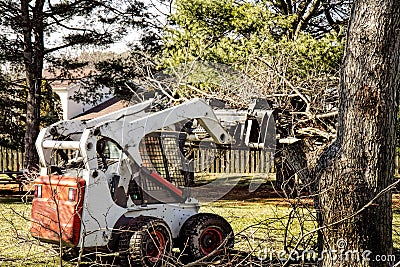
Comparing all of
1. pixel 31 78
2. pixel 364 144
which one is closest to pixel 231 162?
pixel 31 78

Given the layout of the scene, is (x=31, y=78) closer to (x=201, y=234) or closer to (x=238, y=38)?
(x=238, y=38)

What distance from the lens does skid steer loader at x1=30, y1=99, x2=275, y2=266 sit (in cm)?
666

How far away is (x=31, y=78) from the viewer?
18.5 meters

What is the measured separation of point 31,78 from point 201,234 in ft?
42.4

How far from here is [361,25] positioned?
523 centimetres

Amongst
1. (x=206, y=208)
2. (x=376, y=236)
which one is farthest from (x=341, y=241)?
(x=206, y=208)

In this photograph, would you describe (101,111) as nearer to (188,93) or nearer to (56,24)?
(56,24)

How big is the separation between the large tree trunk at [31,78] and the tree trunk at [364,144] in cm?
1434

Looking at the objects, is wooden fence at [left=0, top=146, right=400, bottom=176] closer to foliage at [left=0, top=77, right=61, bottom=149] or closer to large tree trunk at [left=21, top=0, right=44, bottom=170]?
foliage at [left=0, top=77, right=61, bottom=149]

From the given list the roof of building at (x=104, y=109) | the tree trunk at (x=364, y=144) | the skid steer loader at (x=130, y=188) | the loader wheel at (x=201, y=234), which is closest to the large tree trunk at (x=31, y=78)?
the skid steer loader at (x=130, y=188)

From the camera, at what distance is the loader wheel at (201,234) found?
7.04 metres

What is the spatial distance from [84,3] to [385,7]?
16.3 meters

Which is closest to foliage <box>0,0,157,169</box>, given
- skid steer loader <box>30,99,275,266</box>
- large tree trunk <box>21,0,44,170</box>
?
large tree trunk <box>21,0,44,170</box>

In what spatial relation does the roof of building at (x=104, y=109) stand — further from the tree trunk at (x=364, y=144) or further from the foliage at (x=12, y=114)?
the tree trunk at (x=364, y=144)
